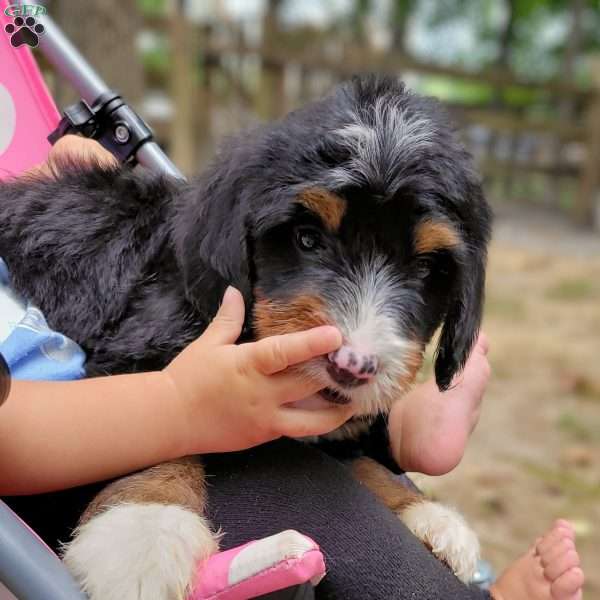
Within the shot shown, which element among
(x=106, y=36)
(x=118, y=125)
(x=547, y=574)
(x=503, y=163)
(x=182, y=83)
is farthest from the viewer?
(x=503, y=163)

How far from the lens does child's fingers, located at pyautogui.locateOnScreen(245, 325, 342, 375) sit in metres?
1.36

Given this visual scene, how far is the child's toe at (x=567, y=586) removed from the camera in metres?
1.75

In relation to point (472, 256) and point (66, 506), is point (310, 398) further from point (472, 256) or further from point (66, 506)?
point (66, 506)

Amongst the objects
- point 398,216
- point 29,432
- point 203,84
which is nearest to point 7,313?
point 29,432

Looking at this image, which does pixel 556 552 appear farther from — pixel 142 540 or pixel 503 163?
pixel 503 163

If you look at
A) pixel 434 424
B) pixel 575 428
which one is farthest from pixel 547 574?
pixel 575 428

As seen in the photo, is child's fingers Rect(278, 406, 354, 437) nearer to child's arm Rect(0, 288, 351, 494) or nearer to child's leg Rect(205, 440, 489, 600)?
child's arm Rect(0, 288, 351, 494)

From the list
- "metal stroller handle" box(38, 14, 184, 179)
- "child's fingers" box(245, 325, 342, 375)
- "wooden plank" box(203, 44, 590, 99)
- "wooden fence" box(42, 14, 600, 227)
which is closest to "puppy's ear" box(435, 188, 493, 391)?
"child's fingers" box(245, 325, 342, 375)

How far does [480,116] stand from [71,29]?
7.12 m

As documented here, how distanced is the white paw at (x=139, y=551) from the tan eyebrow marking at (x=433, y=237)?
2.03ft

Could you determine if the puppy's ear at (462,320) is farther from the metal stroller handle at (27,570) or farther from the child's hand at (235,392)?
the metal stroller handle at (27,570)

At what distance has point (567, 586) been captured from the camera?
1752 mm

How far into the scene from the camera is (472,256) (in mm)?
1663

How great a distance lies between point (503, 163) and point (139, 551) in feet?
37.2
